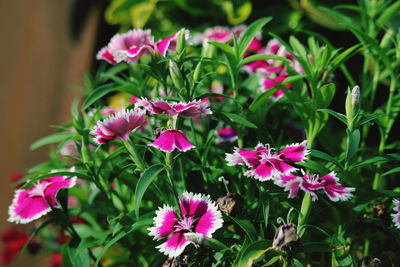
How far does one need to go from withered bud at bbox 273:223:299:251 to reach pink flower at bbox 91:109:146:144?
0.82ft

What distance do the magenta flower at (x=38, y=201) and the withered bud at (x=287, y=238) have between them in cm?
36

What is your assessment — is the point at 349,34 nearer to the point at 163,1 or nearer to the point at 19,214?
the point at 163,1

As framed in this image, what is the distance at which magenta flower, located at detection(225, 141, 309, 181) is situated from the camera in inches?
23.8

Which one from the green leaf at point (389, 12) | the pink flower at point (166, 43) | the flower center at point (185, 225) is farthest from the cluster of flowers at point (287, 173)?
the green leaf at point (389, 12)

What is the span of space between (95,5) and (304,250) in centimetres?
181

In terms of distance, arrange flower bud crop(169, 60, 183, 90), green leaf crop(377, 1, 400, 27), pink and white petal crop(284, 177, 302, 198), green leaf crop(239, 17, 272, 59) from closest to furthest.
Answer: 1. pink and white petal crop(284, 177, 302, 198)
2. flower bud crop(169, 60, 183, 90)
3. green leaf crop(239, 17, 272, 59)
4. green leaf crop(377, 1, 400, 27)

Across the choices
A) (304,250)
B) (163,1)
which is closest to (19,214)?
(304,250)

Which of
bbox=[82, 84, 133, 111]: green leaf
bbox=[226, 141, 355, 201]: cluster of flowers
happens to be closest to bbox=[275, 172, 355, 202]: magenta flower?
bbox=[226, 141, 355, 201]: cluster of flowers

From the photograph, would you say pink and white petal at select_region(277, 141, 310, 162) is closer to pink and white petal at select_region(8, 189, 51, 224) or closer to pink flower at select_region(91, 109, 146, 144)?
pink flower at select_region(91, 109, 146, 144)

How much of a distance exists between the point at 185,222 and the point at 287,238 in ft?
0.49

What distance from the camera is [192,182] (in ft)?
2.66

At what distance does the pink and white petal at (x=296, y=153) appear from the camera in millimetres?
625

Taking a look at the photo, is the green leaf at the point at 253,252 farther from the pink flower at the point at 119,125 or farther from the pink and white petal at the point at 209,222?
the pink flower at the point at 119,125

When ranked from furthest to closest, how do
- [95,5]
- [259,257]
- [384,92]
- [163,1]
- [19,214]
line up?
[95,5] → [163,1] → [384,92] → [19,214] → [259,257]
